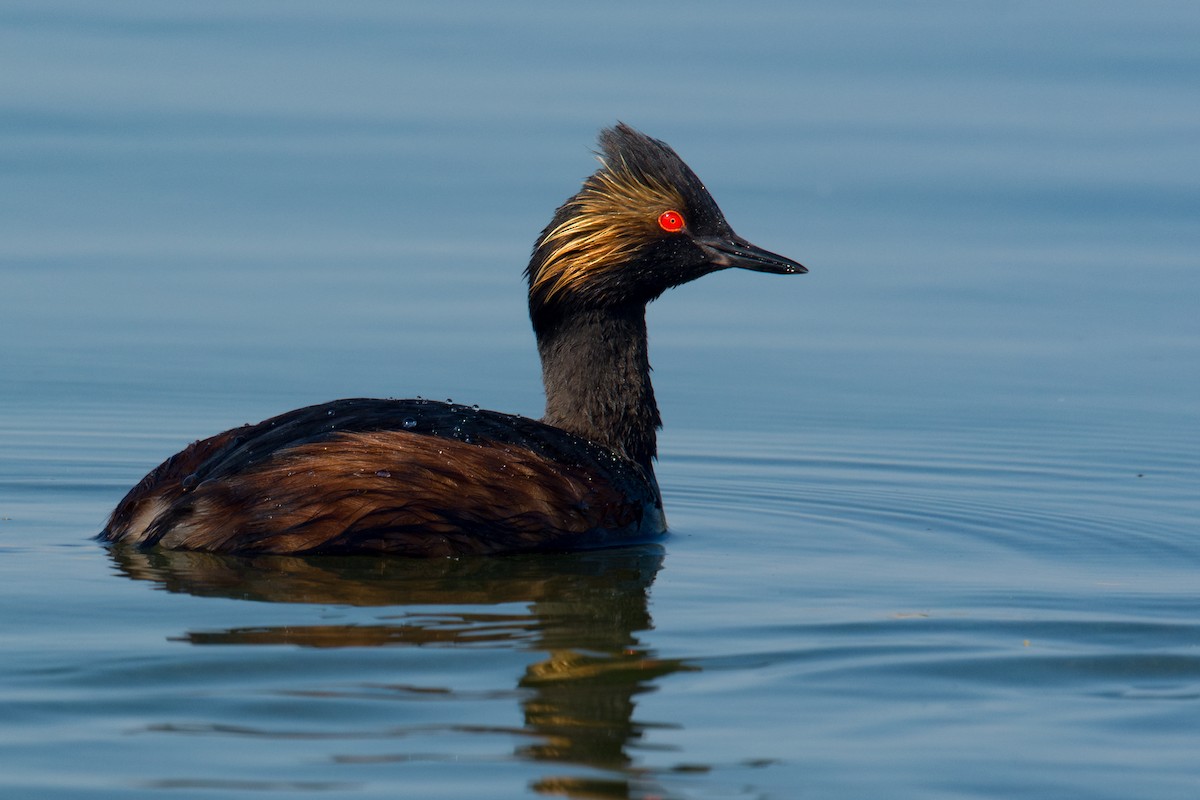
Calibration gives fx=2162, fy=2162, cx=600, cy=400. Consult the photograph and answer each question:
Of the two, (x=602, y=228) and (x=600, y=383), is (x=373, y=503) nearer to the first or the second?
(x=600, y=383)

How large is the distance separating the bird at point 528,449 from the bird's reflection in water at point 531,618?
0.12 meters

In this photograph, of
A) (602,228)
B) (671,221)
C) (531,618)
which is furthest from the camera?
(671,221)

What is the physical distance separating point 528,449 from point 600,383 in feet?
3.89

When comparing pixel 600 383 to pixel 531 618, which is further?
pixel 600 383

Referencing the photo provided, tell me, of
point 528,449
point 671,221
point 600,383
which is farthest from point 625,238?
point 528,449

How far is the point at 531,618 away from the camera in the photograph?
25.3ft

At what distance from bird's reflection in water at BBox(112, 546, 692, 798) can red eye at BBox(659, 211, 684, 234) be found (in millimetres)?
1734

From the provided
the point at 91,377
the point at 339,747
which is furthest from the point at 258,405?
the point at 339,747

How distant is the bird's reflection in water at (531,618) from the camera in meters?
6.10

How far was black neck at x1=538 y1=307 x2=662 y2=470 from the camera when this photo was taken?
10258 millimetres

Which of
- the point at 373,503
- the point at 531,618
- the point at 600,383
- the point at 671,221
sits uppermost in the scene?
the point at 671,221

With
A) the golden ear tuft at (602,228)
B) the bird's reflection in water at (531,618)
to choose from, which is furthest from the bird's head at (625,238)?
the bird's reflection in water at (531,618)

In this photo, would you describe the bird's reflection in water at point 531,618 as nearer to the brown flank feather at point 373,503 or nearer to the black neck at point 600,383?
the brown flank feather at point 373,503

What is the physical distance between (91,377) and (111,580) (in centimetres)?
500
